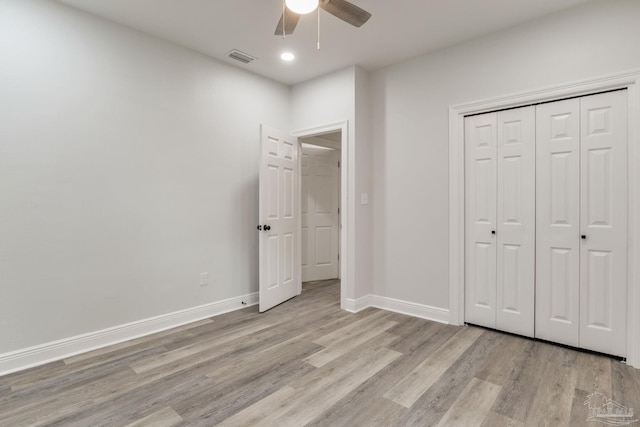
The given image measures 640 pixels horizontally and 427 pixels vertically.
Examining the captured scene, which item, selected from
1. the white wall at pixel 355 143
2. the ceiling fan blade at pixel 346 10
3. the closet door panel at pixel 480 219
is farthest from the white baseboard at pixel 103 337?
the ceiling fan blade at pixel 346 10

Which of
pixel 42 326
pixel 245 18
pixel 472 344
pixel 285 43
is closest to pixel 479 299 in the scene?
pixel 472 344

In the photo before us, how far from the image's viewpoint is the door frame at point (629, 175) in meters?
2.38

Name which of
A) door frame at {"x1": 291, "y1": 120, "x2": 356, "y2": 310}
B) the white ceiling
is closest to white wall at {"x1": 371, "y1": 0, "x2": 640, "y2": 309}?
the white ceiling

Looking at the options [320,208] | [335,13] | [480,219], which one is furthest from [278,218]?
[335,13]

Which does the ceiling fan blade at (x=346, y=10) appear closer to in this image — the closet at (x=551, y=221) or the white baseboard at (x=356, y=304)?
the closet at (x=551, y=221)

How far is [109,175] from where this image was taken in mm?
2803

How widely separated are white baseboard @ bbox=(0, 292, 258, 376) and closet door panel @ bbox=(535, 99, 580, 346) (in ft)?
10.1

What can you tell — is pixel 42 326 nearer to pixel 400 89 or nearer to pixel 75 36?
pixel 75 36

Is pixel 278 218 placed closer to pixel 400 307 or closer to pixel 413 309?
pixel 400 307

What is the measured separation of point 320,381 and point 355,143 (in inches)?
96.3

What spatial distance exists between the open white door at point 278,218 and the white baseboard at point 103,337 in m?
0.49

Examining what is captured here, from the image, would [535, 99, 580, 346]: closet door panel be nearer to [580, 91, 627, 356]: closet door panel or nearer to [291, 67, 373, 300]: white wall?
[580, 91, 627, 356]: closet door panel

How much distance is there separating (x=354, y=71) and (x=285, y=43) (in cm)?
87

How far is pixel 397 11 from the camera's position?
8.79 feet
